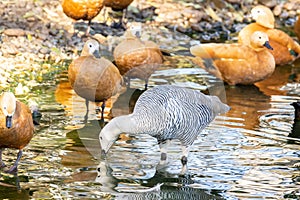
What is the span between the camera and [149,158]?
7.91m

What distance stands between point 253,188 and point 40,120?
3.00 meters

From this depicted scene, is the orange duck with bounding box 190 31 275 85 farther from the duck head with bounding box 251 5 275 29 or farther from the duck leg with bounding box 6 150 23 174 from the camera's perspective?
the duck leg with bounding box 6 150 23 174

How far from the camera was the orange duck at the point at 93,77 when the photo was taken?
8914 millimetres

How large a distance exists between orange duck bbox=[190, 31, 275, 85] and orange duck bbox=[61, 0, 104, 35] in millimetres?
2196

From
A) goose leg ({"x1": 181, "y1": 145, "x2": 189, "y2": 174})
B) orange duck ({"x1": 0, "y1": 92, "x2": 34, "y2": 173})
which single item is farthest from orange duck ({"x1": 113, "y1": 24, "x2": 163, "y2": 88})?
orange duck ({"x1": 0, "y1": 92, "x2": 34, "y2": 173})

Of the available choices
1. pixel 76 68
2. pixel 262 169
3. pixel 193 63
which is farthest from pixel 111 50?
pixel 262 169

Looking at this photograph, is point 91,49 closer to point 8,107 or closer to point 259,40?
point 8,107

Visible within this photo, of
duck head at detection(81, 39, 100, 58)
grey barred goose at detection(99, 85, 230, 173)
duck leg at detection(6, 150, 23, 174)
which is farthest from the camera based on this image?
duck head at detection(81, 39, 100, 58)

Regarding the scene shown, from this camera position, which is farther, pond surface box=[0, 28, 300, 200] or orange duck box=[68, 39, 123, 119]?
orange duck box=[68, 39, 123, 119]

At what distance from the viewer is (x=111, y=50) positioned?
40.4ft

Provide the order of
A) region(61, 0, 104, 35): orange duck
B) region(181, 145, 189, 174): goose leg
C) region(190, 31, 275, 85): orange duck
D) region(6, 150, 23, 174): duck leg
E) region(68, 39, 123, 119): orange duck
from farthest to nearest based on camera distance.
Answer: region(61, 0, 104, 35): orange duck < region(190, 31, 275, 85): orange duck < region(68, 39, 123, 119): orange duck < region(181, 145, 189, 174): goose leg < region(6, 150, 23, 174): duck leg

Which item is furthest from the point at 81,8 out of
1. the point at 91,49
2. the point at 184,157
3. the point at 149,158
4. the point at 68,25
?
the point at 184,157

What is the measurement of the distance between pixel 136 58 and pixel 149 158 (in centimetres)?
256

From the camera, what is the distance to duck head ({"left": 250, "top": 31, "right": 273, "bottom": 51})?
10.9 metres
